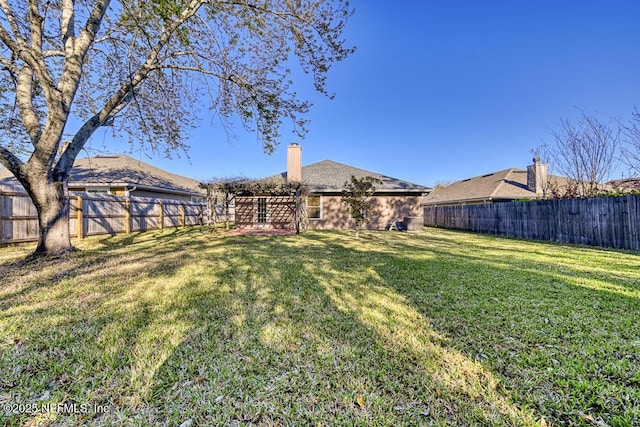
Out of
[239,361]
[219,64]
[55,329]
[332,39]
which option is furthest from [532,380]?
[219,64]

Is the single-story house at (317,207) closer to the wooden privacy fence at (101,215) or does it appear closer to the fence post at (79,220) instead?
the wooden privacy fence at (101,215)

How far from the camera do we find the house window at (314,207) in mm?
15812

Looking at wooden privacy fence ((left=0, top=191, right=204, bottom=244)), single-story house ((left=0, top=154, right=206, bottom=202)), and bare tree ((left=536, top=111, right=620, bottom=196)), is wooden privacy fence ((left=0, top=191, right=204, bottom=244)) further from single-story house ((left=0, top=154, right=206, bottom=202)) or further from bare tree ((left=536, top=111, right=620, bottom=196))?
bare tree ((left=536, top=111, right=620, bottom=196))

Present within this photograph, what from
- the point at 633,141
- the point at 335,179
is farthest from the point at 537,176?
the point at 335,179

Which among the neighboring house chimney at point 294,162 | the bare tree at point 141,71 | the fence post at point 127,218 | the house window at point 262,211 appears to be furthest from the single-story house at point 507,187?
the fence post at point 127,218

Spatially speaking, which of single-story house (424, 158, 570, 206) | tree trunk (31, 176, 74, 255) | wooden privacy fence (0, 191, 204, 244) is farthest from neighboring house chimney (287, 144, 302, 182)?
single-story house (424, 158, 570, 206)

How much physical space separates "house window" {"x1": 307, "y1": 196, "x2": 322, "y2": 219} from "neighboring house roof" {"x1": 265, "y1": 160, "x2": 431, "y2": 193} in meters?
0.73

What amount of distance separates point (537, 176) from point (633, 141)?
783 cm

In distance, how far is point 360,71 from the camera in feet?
41.3

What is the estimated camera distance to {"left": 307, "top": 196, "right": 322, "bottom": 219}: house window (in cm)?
1581

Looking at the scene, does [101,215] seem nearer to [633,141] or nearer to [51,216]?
[51,216]

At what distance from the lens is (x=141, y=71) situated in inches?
264

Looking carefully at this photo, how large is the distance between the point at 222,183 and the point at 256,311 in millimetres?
10922

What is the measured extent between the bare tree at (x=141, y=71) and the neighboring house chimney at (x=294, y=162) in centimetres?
744
